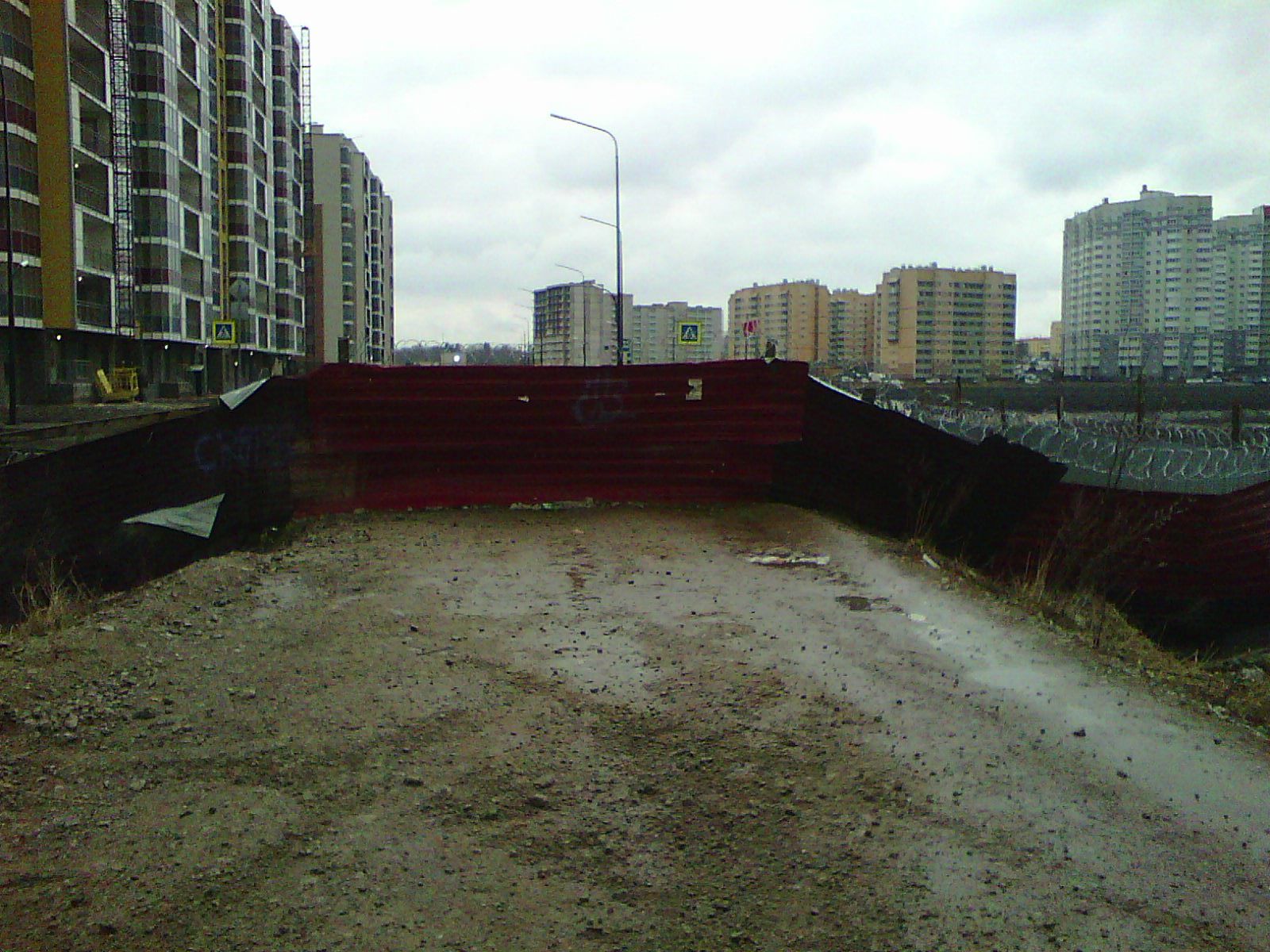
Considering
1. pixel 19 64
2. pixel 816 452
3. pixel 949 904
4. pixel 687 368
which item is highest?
pixel 19 64

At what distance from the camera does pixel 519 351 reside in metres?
149

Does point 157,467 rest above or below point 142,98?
below

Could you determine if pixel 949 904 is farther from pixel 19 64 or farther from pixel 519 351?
pixel 519 351

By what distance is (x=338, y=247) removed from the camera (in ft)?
344

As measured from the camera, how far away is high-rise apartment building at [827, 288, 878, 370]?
5886 inches

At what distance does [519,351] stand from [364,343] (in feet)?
138

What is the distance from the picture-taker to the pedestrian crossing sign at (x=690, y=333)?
3547 cm

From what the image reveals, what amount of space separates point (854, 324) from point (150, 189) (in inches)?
4513

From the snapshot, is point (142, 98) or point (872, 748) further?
point (142, 98)

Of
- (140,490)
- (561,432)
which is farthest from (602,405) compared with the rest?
(140,490)

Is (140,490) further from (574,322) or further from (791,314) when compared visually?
(574,322)

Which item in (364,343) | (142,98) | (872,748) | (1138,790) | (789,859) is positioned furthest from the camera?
(364,343)

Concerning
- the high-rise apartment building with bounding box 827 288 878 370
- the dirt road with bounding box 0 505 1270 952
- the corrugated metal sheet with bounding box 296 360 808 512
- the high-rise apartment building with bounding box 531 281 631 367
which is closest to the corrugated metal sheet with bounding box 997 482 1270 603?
the corrugated metal sheet with bounding box 296 360 808 512

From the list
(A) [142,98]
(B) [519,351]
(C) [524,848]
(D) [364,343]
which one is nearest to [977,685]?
(C) [524,848]
